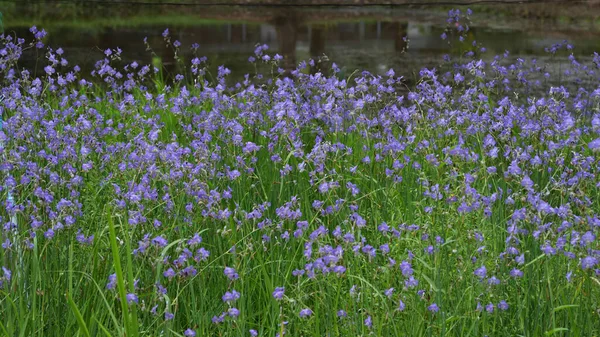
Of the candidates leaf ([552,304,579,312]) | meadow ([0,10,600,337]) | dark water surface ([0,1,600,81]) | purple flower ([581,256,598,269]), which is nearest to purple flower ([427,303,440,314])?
meadow ([0,10,600,337])

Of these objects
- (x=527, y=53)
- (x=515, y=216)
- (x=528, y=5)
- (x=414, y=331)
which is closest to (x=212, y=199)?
(x=414, y=331)

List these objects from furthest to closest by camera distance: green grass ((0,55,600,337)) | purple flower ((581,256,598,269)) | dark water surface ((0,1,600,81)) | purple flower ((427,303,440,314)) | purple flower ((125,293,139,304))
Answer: dark water surface ((0,1,600,81)), green grass ((0,55,600,337)), purple flower ((427,303,440,314)), purple flower ((581,256,598,269)), purple flower ((125,293,139,304))

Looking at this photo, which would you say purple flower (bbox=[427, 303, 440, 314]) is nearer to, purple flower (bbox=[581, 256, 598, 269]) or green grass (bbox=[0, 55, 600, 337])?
green grass (bbox=[0, 55, 600, 337])

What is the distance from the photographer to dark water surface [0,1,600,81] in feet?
37.2

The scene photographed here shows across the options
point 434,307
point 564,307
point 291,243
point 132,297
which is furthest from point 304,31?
point 132,297

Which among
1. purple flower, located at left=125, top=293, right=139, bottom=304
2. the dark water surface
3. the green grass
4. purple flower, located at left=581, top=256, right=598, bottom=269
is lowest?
the dark water surface

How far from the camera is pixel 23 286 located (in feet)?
9.73

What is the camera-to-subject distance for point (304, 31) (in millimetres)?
13516

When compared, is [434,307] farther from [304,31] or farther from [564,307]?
[304,31]

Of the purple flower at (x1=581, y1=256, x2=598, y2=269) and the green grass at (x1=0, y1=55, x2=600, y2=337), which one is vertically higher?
the purple flower at (x1=581, y1=256, x2=598, y2=269)

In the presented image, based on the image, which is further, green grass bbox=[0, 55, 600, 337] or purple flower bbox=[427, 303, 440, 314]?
green grass bbox=[0, 55, 600, 337]

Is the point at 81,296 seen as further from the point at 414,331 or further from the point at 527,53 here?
the point at 527,53

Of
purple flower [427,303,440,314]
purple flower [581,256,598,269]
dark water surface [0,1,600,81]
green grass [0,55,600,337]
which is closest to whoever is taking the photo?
purple flower [581,256,598,269]

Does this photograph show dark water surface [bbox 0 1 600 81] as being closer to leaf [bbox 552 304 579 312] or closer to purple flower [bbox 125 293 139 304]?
leaf [bbox 552 304 579 312]
